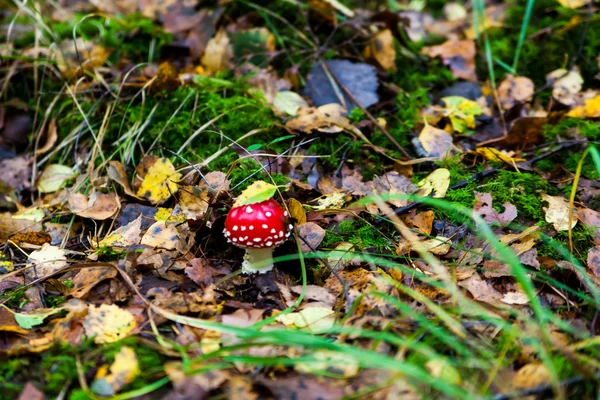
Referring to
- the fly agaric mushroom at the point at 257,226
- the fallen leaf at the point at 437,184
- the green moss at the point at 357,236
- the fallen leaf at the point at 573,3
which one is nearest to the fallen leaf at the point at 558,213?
the fallen leaf at the point at 437,184

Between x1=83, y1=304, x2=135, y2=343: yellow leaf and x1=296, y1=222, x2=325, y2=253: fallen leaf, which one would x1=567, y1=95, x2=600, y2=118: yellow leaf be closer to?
x1=296, y1=222, x2=325, y2=253: fallen leaf

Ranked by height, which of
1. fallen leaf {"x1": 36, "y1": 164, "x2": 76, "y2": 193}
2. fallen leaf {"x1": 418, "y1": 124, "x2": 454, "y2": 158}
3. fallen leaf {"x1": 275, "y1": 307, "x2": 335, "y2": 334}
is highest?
fallen leaf {"x1": 418, "y1": 124, "x2": 454, "y2": 158}

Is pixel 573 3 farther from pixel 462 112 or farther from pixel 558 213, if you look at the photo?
pixel 558 213

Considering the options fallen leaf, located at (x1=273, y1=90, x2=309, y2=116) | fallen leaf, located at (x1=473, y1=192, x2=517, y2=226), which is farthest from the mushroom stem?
fallen leaf, located at (x1=273, y1=90, x2=309, y2=116)

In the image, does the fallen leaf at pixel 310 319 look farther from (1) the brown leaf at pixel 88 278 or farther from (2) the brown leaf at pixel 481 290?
(1) the brown leaf at pixel 88 278

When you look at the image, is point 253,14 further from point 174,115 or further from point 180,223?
point 180,223

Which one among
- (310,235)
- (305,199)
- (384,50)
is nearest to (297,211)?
(310,235)
